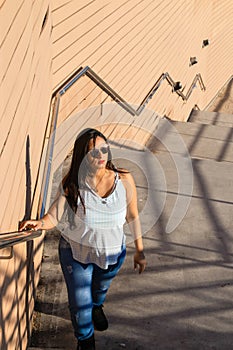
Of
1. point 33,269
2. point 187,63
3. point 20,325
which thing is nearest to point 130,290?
point 33,269

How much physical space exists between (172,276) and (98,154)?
62.0 inches

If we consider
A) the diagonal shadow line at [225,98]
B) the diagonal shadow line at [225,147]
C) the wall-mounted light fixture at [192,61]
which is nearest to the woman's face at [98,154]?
the diagonal shadow line at [225,147]

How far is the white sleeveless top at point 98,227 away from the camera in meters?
3.39

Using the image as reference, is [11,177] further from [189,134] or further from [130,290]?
[189,134]

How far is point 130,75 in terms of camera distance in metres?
7.34

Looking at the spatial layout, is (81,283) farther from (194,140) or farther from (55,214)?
(194,140)

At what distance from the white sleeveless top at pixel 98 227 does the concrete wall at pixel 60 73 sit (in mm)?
323

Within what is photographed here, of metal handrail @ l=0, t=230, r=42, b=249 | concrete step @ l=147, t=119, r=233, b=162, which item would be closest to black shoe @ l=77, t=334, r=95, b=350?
metal handrail @ l=0, t=230, r=42, b=249

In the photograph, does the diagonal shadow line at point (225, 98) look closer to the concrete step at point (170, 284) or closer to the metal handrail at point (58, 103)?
the metal handrail at point (58, 103)

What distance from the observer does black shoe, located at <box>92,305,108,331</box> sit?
393cm

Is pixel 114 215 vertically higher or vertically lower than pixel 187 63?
lower

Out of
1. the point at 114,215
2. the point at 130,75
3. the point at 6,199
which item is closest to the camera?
the point at 6,199

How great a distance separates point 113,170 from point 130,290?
1214mm

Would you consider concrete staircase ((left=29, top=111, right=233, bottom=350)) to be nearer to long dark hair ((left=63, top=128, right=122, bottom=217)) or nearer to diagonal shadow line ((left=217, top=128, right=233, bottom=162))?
long dark hair ((left=63, top=128, right=122, bottom=217))
